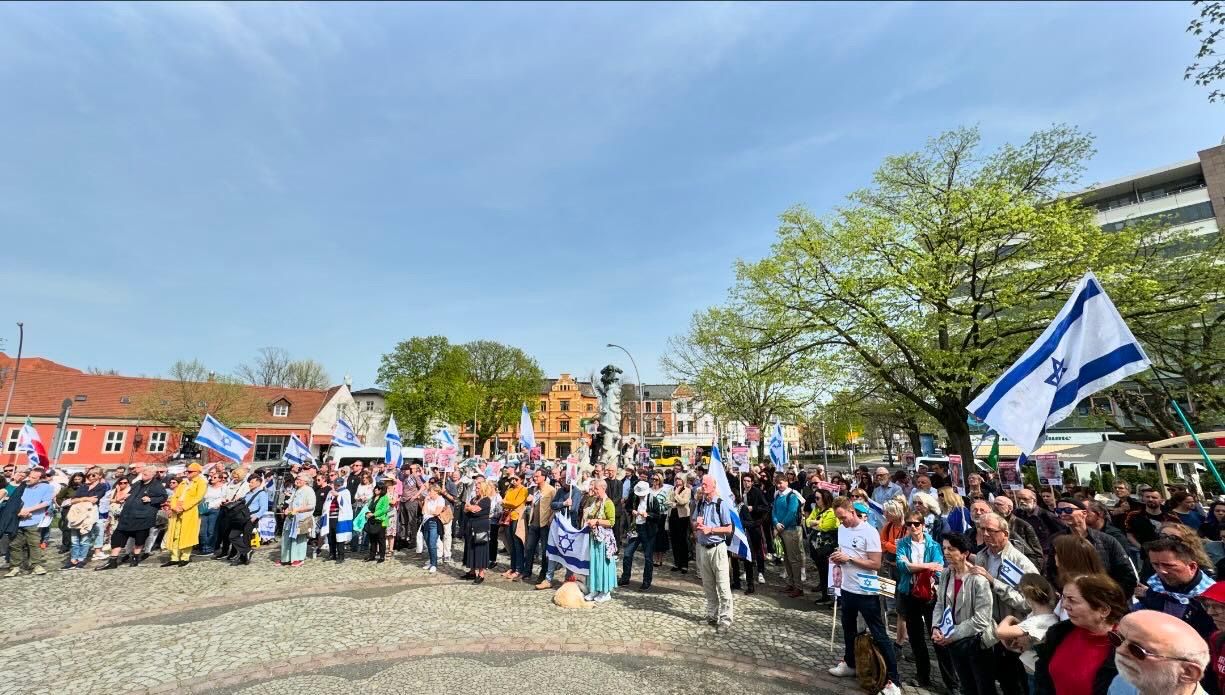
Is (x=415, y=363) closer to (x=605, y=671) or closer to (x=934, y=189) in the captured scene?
(x=934, y=189)

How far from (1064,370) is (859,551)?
3.69 meters

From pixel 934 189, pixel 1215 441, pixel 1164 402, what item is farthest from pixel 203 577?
pixel 1164 402

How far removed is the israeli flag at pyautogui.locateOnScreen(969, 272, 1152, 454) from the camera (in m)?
6.09

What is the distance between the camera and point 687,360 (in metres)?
40.2

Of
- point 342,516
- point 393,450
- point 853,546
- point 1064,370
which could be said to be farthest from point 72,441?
point 1064,370

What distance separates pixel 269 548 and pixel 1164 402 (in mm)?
Answer: 31840

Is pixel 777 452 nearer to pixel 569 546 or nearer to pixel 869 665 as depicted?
pixel 569 546

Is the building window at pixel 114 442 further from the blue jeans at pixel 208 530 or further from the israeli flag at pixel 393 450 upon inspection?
the blue jeans at pixel 208 530

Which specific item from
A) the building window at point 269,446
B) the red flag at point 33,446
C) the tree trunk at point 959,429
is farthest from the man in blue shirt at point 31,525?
the building window at point 269,446

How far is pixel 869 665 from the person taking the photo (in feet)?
17.3

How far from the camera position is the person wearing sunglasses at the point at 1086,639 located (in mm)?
2799

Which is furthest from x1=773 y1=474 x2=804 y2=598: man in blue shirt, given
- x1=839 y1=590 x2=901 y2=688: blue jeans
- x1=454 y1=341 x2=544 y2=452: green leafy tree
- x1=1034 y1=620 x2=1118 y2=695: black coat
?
x1=454 y1=341 x2=544 y2=452: green leafy tree

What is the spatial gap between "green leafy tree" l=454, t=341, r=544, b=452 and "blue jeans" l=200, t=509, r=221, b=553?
4681cm

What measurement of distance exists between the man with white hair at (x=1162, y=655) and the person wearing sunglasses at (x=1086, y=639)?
2.33 ft
